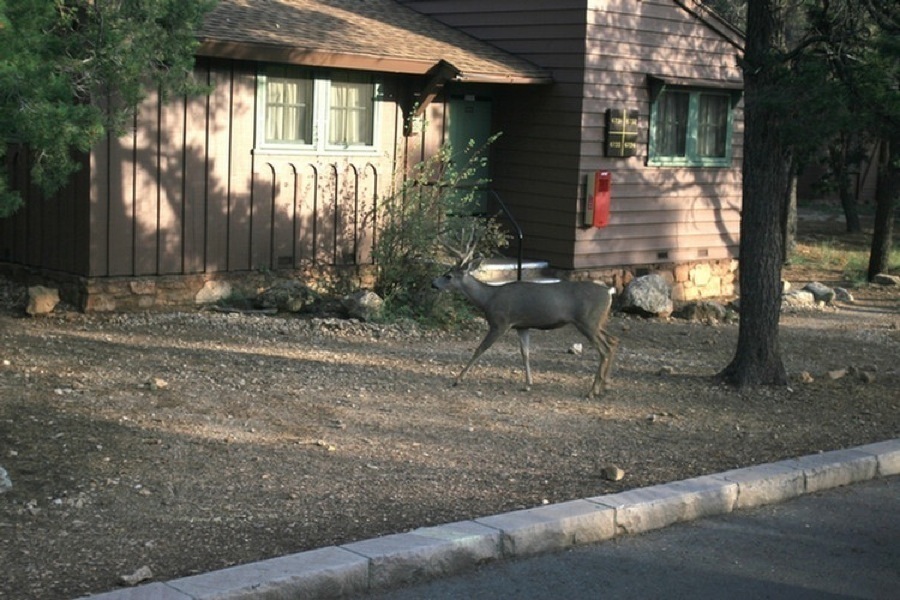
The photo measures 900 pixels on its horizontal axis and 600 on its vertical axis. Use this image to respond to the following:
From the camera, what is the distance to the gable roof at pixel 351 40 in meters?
13.7

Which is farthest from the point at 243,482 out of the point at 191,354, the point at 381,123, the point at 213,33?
the point at 381,123

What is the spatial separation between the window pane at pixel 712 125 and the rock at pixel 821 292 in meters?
2.45

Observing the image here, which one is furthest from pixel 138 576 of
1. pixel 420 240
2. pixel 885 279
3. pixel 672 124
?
pixel 885 279

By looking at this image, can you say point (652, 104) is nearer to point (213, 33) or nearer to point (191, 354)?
point (213, 33)

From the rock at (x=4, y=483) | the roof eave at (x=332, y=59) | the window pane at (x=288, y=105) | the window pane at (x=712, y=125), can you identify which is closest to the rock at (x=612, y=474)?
the rock at (x=4, y=483)

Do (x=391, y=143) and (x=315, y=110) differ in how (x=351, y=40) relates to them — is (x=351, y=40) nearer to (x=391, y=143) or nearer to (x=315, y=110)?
(x=315, y=110)

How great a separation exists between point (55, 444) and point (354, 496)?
209 centimetres

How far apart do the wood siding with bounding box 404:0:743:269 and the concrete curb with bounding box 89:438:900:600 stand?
808 centimetres

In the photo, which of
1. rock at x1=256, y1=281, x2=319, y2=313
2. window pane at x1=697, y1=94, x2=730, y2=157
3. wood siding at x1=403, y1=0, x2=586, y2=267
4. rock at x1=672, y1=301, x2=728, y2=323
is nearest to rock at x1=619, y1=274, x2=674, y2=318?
rock at x1=672, y1=301, x2=728, y2=323

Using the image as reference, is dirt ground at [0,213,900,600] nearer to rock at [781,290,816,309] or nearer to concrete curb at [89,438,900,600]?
concrete curb at [89,438,900,600]

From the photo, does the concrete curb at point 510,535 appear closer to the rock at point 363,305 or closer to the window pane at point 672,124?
the rock at point 363,305

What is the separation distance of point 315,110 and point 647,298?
5047 mm

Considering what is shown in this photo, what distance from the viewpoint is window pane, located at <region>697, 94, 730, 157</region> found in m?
18.5

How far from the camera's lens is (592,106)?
16.5 metres
